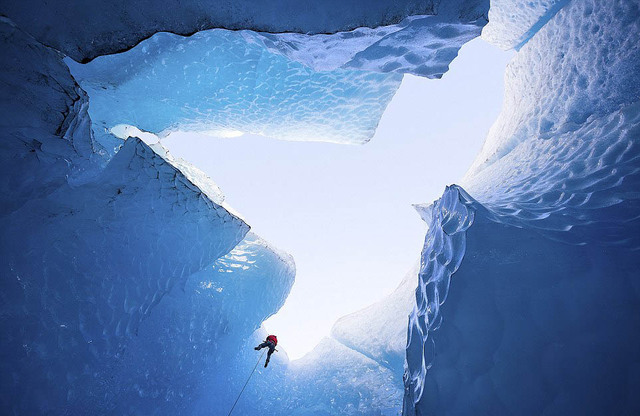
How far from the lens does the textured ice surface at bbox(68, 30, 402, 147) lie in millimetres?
2394

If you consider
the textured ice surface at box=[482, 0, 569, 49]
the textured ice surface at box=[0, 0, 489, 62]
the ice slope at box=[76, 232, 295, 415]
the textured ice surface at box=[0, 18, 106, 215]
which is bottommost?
the ice slope at box=[76, 232, 295, 415]

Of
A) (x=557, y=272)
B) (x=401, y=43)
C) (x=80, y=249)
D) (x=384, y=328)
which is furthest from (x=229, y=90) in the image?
(x=384, y=328)

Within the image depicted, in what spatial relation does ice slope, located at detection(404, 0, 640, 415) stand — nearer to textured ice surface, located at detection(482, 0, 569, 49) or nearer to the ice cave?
the ice cave

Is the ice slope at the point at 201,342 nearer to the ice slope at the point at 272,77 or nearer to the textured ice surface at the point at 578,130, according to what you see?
the ice slope at the point at 272,77

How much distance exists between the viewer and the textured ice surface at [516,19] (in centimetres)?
272

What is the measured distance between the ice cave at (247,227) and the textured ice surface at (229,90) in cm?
2

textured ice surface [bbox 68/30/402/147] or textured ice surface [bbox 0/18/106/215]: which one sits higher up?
textured ice surface [bbox 68/30/402/147]

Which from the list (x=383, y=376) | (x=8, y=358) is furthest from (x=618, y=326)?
(x=383, y=376)

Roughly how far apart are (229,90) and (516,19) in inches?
109

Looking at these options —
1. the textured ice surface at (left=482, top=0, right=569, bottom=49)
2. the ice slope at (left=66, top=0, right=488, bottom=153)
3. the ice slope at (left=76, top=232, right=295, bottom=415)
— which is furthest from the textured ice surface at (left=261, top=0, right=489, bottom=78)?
the ice slope at (left=76, top=232, right=295, bottom=415)

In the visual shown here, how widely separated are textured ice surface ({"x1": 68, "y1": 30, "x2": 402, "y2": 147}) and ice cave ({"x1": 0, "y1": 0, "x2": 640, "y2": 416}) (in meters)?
0.02

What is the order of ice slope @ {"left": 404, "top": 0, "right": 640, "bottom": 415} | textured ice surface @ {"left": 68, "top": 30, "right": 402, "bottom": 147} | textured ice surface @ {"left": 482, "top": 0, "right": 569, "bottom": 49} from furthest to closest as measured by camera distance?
1. textured ice surface @ {"left": 482, "top": 0, "right": 569, "bottom": 49}
2. textured ice surface @ {"left": 68, "top": 30, "right": 402, "bottom": 147}
3. ice slope @ {"left": 404, "top": 0, "right": 640, "bottom": 415}

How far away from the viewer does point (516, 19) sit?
2.96 m

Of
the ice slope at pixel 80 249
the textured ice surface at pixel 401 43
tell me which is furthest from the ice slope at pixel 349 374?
the textured ice surface at pixel 401 43
